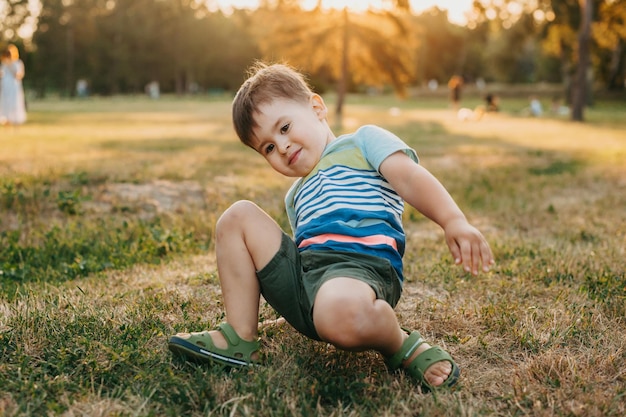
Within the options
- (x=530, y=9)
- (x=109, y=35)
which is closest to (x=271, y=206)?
(x=530, y=9)

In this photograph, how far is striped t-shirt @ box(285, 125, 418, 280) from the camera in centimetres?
253

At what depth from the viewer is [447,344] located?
273 cm

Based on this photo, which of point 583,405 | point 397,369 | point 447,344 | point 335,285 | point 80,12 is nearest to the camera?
point 583,405

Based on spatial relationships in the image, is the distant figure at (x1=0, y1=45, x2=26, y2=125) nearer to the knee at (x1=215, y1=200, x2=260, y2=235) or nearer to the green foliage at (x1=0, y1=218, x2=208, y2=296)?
the green foliage at (x1=0, y1=218, x2=208, y2=296)

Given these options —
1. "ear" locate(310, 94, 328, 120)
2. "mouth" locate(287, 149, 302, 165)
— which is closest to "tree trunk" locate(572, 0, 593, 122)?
"ear" locate(310, 94, 328, 120)

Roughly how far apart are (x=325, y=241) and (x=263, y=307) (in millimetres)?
899

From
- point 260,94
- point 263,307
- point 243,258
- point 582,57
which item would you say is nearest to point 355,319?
point 243,258

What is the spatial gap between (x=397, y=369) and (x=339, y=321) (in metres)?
0.43

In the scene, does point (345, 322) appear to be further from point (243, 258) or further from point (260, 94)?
point (260, 94)

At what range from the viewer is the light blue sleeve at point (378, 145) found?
2557 mm

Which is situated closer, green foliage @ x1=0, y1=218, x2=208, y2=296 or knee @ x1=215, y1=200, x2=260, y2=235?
knee @ x1=215, y1=200, x2=260, y2=235

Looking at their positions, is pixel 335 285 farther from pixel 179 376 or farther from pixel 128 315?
pixel 128 315

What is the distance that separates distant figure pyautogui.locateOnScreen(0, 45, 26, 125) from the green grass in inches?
403

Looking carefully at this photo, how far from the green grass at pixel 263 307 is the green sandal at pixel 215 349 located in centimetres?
7
